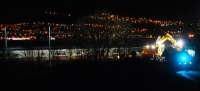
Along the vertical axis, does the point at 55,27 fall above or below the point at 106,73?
above

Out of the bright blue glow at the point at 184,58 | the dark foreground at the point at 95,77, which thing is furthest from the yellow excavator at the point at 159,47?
the dark foreground at the point at 95,77

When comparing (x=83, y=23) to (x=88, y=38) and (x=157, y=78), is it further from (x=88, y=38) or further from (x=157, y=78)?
(x=157, y=78)

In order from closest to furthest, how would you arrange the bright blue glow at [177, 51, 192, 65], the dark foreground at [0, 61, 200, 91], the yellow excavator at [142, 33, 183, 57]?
the dark foreground at [0, 61, 200, 91]
the bright blue glow at [177, 51, 192, 65]
the yellow excavator at [142, 33, 183, 57]

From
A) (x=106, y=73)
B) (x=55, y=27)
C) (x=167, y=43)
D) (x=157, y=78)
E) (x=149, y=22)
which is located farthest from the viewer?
(x=149, y=22)

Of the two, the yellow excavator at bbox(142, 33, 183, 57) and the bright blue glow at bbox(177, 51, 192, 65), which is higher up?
the yellow excavator at bbox(142, 33, 183, 57)

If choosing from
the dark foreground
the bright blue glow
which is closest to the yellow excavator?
the bright blue glow

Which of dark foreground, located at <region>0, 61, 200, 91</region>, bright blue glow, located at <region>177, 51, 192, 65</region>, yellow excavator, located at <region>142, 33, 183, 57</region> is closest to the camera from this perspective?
dark foreground, located at <region>0, 61, 200, 91</region>

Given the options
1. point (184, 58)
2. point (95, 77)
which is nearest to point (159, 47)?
point (184, 58)

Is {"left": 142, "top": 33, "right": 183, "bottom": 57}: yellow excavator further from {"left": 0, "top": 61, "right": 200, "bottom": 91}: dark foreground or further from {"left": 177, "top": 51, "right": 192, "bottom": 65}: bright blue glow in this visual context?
{"left": 0, "top": 61, "right": 200, "bottom": 91}: dark foreground

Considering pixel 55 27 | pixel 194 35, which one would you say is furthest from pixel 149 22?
pixel 55 27

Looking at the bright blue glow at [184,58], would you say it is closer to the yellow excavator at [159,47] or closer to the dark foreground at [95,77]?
the dark foreground at [95,77]
